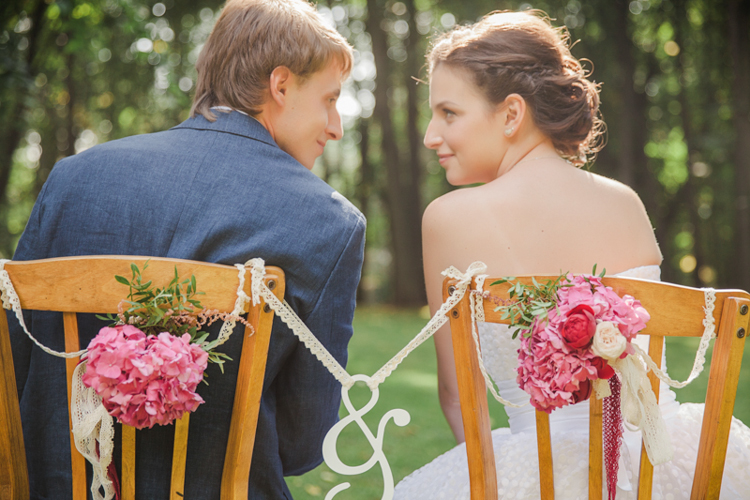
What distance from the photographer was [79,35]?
261 inches

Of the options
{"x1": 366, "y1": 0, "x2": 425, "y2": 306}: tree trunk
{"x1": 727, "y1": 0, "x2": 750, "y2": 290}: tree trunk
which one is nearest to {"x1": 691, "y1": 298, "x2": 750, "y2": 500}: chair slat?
{"x1": 727, "y1": 0, "x2": 750, "y2": 290}: tree trunk

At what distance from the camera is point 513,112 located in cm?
228

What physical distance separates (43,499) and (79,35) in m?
6.12

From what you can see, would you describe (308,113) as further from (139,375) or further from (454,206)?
(139,375)

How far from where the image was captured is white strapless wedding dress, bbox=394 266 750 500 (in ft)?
5.85

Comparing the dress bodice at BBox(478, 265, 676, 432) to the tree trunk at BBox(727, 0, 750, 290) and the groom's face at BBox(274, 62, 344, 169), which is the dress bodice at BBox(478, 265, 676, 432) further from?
the tree trunk at BBox(727, 0, 750, 290)

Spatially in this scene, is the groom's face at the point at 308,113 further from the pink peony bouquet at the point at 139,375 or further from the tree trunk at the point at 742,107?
the tree trunk at the point at 742,107

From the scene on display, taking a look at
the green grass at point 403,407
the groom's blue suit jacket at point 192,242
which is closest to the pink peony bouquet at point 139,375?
the groom's blue suit jacket at point 192,242

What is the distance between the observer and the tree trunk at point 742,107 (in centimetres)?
1134

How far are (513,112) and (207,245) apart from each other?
1.23m

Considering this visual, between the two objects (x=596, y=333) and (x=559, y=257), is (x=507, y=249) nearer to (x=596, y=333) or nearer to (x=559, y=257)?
(x=559, y=257)

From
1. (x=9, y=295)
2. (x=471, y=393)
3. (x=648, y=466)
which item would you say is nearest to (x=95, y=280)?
(x=9, y=295)

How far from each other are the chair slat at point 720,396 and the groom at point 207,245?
967 mm

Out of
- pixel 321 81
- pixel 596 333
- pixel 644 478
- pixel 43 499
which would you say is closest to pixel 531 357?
pixel 596 333
